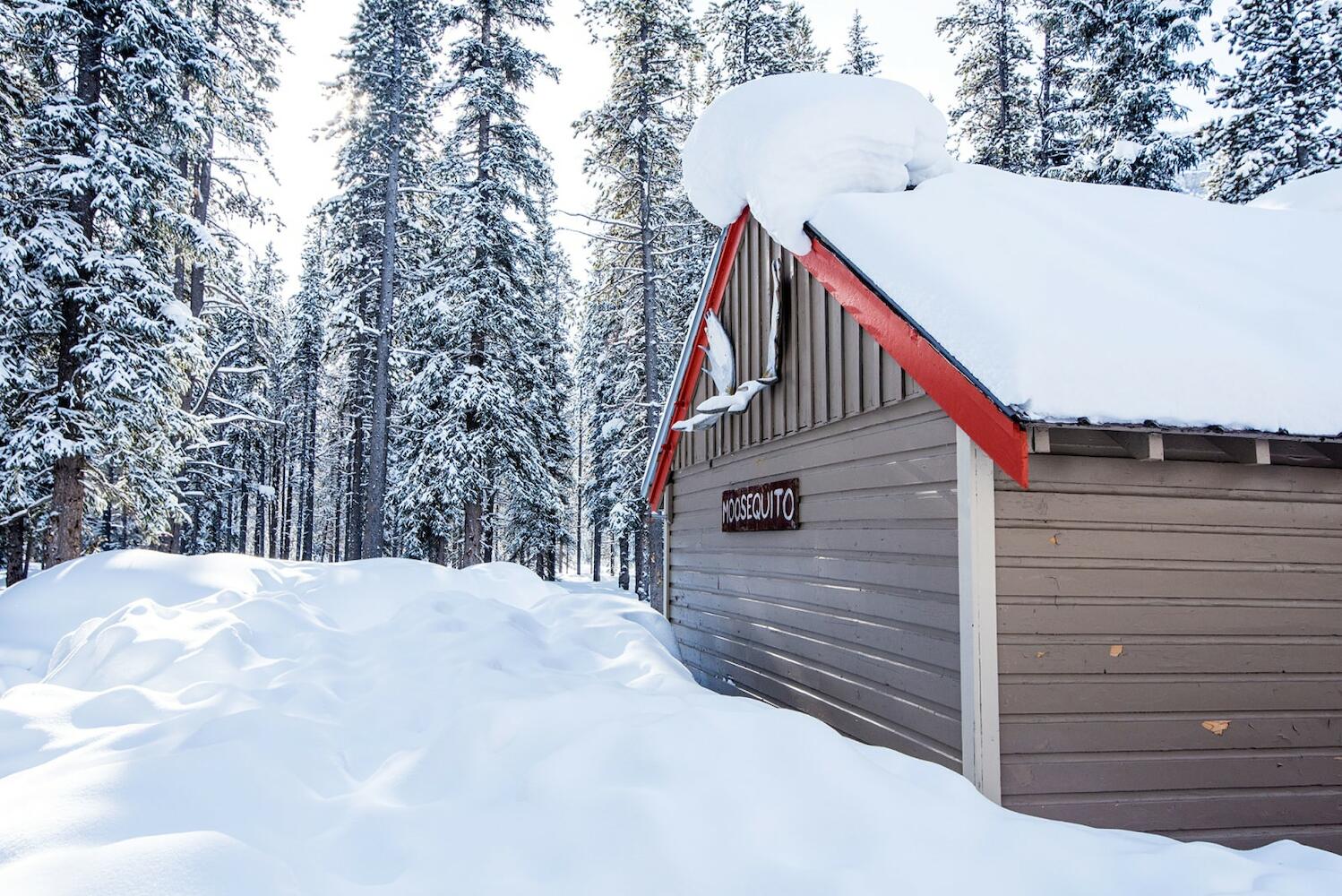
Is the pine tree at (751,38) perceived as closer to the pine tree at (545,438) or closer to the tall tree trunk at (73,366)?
the pine tree at (545,438)

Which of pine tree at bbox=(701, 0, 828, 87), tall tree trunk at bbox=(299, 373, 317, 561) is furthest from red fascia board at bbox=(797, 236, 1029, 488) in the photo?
tall tree trunk at bbox=(299, 373, 317, 561)

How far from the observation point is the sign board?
619 centimetres

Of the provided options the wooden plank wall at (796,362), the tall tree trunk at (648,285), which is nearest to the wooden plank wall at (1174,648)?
the wooden plank wall at (796,362)

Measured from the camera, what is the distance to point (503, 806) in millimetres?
2990

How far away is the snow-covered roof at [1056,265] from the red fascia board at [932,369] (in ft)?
0.37

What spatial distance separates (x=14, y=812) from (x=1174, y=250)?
695cm

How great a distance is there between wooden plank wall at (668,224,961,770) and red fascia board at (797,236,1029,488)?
0.21 meters

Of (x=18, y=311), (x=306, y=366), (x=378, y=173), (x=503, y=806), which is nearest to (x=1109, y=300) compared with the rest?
(x=503, y=806)

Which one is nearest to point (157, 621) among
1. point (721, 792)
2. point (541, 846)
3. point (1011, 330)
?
point (541, 846)

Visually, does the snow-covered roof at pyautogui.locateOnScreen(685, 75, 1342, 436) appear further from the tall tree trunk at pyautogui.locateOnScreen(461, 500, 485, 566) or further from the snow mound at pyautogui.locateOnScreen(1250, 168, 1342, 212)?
the tall tree trunk at pyautogui.locateOnScreen(461, 500, 485, 566)

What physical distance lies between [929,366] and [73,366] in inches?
485

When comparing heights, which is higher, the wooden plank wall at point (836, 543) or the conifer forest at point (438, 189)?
the conifer forest at point (438, 189)

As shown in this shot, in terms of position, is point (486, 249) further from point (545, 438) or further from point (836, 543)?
point (836, 543)

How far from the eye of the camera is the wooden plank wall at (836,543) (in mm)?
4363
